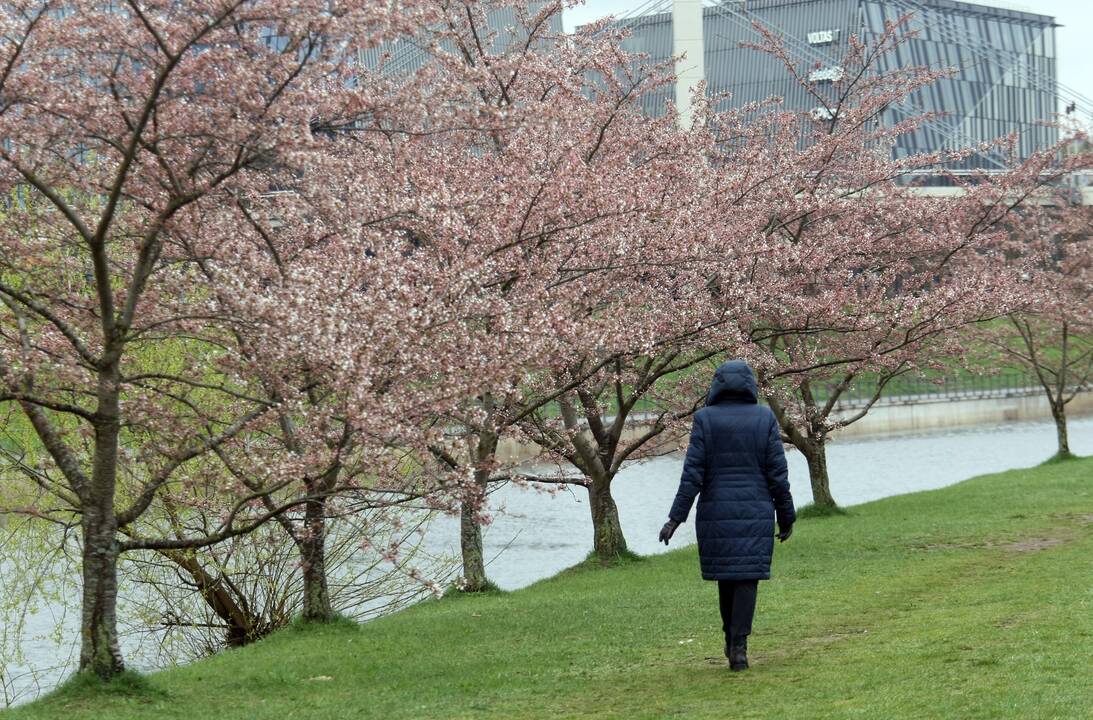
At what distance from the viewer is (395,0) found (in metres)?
10.7

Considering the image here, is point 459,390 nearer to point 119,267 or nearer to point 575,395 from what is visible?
point 119,267

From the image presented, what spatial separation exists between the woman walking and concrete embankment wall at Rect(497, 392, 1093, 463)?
151ft

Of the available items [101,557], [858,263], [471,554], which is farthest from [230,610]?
[858,263]

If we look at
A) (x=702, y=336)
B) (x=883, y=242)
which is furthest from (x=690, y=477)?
(x=883, y=242)

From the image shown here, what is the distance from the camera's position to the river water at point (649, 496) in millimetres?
23281

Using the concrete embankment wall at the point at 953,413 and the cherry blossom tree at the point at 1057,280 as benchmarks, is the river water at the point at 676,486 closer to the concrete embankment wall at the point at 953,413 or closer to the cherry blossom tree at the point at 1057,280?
the concrete embankment wall at the point at 953,413

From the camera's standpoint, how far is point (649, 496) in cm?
3853

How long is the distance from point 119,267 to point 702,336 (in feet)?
22.2

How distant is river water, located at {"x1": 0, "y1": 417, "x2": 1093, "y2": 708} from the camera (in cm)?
2328

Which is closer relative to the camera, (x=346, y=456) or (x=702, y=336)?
(x=346, y=456)

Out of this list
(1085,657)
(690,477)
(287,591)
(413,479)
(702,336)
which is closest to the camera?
(1085,657)

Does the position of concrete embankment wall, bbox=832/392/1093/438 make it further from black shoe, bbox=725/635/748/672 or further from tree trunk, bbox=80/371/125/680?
tree trunk, bbox=80/371/125/680

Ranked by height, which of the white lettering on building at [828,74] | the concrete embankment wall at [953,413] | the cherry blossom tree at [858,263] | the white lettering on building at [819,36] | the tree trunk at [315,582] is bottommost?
the concrete embankment wall at [953,413]

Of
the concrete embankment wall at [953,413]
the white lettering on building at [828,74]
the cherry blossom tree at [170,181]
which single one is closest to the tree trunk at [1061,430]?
the white lettering on building at [828,74]
